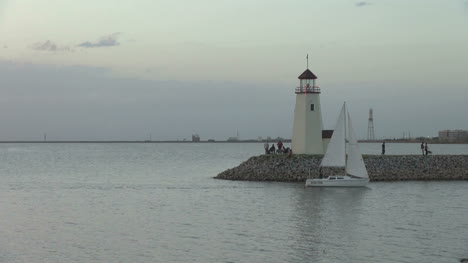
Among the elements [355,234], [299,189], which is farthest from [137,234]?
[299,189]

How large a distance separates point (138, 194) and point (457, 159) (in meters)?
25.8

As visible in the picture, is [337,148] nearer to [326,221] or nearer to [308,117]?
[308,117]

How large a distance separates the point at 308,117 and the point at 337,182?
810 centimetres

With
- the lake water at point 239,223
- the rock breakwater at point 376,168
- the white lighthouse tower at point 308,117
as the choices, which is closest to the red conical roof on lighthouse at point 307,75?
the white lighthouse tower at point 308,117

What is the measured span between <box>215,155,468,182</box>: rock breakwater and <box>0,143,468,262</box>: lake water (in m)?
2.08

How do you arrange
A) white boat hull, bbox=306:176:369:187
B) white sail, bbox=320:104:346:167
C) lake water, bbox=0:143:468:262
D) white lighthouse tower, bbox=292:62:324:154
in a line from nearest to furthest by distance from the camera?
lake water, bbox=0:143:468:262, white boat hull, bbox=306:176:369:187, white sail, bbox=320:104:346:167, white lighthouse tower, bbox=292:62:324:154

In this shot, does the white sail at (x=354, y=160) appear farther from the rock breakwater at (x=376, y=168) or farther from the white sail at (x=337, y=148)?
the rock breakwater at (x=376, y=168)

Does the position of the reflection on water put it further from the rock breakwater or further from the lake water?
the rock breakwater

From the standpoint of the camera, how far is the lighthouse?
4931cm

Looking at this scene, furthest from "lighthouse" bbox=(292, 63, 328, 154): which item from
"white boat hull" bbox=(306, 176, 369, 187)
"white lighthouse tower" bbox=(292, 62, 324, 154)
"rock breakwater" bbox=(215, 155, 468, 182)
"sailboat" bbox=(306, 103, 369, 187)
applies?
"white boat hull" bbox=(306, 176, 369, 187)

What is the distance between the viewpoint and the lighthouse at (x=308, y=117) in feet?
162

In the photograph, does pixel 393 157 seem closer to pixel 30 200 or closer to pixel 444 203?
pixel 444 203

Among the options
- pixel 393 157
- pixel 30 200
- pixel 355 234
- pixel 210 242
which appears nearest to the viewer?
pixel 210 242

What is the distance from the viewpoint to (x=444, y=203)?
112 ft
